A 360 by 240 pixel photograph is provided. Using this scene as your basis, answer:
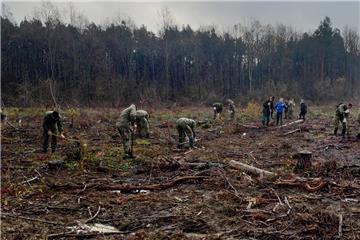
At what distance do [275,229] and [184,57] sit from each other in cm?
5207

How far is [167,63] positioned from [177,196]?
47510mm

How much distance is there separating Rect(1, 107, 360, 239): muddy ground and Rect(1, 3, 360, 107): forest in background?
87.4 feet

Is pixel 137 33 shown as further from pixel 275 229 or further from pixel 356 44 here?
pixel 275 229

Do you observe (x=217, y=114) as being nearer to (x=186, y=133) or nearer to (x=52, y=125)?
(x=186, y=133)

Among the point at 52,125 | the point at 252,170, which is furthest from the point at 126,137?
the point at 252,170

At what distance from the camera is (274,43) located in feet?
217

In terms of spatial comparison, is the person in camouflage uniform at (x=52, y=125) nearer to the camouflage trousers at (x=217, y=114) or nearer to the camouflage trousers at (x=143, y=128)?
the camouflage trousers at (x=143, y=128)

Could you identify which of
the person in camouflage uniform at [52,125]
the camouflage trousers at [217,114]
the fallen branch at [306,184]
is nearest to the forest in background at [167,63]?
the camouflage trousers at [217,114]

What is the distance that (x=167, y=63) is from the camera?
180ft

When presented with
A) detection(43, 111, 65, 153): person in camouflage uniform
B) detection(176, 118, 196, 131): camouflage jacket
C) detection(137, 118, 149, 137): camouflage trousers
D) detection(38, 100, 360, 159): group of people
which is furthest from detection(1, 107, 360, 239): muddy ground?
detection(137, 118, 149, 137): camouflage trousers

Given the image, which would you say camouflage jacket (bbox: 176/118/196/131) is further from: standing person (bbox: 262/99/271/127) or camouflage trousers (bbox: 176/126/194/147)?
standing person (bbox: 262/99/271/127)

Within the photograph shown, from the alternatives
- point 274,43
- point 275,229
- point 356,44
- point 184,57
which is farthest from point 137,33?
point 275,229

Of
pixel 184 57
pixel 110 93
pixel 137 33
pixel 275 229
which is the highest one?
pixel 137 33

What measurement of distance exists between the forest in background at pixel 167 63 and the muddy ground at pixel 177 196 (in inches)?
1048
